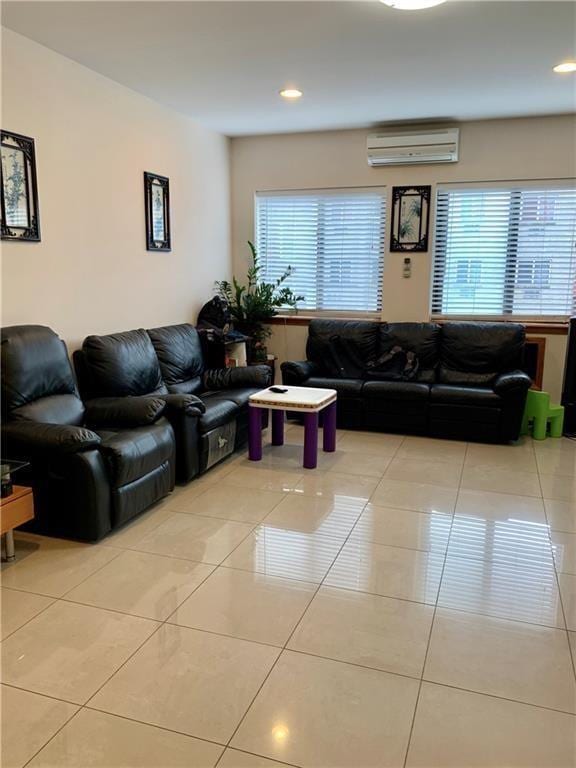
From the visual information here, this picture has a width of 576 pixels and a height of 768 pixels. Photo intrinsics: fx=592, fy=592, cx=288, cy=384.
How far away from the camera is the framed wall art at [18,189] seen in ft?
10.9

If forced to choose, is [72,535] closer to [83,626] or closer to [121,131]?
[83,626]

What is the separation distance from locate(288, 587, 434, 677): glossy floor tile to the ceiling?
2.86m

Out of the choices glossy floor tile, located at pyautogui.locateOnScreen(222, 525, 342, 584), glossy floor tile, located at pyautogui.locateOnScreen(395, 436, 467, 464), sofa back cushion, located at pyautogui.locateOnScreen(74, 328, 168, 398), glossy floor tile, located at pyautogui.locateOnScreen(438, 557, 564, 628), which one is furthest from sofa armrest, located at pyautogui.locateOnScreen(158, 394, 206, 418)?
glossy floor tile, located at pyautogui.locateOnScreen(438, 557, 564, 628)

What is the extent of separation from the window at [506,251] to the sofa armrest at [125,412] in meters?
3.32

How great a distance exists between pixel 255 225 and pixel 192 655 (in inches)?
192

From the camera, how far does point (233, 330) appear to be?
5.75 meters

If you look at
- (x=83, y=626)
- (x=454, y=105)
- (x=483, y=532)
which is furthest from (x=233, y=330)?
(x=83, y=626)

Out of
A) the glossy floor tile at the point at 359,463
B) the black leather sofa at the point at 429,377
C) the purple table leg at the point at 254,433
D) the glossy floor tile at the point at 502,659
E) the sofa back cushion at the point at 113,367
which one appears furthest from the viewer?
the black leather sofa at the point at 429,377

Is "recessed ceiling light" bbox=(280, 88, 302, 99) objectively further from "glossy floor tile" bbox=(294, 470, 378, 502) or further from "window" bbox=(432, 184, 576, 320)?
"glossy floor tile" bbox=(294, 470, 378, 502)

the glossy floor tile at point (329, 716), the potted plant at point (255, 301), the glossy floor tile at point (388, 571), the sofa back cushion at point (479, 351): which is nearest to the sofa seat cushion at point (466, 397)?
the sofa back cushion at point (479, 351)

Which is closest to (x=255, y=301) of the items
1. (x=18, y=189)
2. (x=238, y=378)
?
(x=238, y=378)

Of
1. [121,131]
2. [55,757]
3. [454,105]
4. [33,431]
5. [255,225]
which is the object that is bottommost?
[55,757]

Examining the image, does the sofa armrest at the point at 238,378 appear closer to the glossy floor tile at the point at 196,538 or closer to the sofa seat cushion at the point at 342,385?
the sofa seat cushion at the point at 342,385

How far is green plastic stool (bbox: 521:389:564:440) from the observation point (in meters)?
5.03
